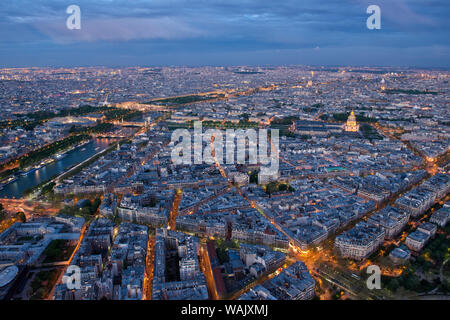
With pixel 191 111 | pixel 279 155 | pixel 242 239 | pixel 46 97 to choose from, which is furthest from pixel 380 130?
pixel 46 97

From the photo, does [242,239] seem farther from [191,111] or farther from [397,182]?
[191,111]

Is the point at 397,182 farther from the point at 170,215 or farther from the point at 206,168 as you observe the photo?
the point at 170,215

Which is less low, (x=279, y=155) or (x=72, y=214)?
(x=279, y=155)

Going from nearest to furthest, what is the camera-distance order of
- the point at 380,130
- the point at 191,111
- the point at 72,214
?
the point at 72,214 → the point at 380,130 → the point at 191,111

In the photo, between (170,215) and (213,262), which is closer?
(213,262)

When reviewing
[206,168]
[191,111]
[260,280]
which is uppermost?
[191,111]

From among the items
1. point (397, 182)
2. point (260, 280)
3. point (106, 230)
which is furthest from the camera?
point (397, 182)
